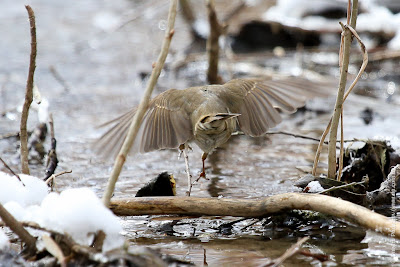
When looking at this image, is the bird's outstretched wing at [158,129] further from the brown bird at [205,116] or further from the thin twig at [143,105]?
the thin twig at [143,105]

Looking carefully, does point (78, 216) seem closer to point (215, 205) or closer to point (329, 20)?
point (215, 205)

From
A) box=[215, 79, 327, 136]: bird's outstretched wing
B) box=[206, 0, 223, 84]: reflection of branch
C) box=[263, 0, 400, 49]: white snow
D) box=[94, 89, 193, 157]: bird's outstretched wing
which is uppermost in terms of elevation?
box=[263, 0, 400, 49]: white snow

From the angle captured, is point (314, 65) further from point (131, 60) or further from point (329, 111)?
point (131, 60)

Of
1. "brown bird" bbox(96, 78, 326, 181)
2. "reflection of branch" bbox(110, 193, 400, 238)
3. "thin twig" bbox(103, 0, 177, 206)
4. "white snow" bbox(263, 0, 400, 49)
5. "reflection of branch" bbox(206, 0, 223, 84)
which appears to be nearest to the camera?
"thin twig" bbox(103, 0, 177, 206)

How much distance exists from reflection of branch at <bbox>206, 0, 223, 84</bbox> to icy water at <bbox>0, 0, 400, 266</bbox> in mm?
639

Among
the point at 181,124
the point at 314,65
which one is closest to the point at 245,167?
the point at 181,124

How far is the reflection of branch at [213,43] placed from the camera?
6.77m

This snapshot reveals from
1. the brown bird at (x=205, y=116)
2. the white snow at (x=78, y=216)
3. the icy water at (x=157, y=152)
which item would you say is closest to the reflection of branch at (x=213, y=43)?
the icy water at (x=157, y=152)

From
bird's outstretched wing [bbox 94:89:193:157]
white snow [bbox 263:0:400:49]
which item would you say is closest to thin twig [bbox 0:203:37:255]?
bird's outstretched wing [bbox 94:89:193:157]

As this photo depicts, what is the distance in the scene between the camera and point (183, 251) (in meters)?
2.99

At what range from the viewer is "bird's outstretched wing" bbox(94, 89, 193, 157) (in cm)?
409

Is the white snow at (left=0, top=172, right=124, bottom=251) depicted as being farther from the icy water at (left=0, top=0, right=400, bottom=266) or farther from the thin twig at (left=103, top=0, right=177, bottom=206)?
the icy water at (left=0, top=0, right=400, bottom=266)

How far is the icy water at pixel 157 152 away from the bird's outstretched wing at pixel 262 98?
1.44 ft

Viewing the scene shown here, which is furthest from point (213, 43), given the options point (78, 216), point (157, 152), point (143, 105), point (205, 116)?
point (78, 216)
